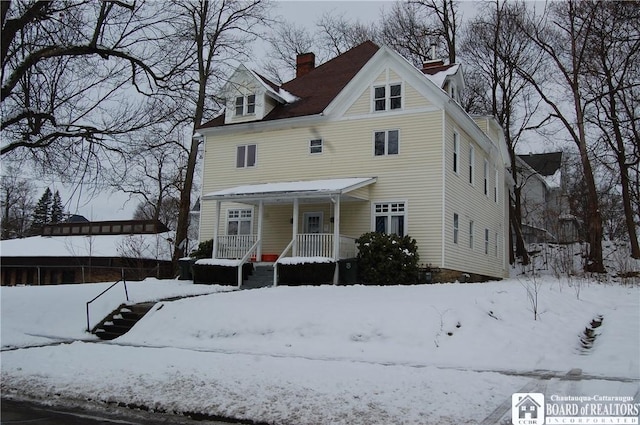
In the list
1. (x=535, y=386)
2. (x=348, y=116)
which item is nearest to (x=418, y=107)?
(x=348, y=116)

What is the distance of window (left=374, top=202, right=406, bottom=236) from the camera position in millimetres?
20297

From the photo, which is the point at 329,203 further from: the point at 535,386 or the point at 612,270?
the point at 612,270

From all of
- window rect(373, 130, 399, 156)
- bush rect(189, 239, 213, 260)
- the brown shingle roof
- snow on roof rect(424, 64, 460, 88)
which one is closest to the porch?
bush rect(189, 239, 213, 260)

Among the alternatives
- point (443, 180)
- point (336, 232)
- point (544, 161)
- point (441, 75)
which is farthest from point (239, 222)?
point (544, 161)

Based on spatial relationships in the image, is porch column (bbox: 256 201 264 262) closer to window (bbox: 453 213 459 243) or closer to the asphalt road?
window (bbox: 453 213 459 243)

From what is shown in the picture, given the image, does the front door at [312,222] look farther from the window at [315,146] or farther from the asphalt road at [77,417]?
the asphalt road at [77,417]

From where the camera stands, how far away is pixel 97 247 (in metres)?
37.5

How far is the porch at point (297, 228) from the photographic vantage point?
18953 mm

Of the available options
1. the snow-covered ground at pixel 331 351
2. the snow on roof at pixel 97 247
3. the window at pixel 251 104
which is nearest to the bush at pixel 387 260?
the snow-covered ground at pixel 331 351

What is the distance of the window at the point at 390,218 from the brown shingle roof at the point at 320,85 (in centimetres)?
473

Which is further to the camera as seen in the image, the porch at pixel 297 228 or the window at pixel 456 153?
the window at pixel 456 153

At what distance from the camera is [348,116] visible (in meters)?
21.7

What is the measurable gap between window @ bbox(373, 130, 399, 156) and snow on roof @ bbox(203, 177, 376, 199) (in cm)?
116

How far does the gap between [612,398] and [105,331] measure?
40.0 ft
